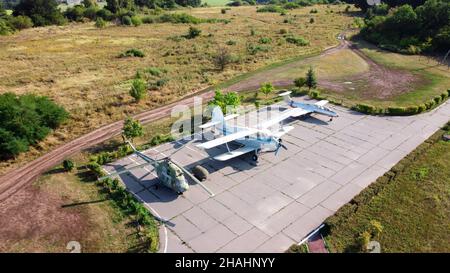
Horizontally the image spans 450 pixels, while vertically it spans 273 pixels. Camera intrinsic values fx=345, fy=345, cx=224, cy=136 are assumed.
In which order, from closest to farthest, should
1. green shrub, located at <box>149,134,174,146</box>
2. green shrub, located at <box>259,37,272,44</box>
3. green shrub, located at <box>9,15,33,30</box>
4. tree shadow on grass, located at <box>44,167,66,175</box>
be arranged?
tree shadow on grass, located at <box>44,167,66,175</box> → green shrub, located at <box>149,134,174,146</box> → green shrub, located at <box>259,37,272,44</box> → green shrub, located at <box>9,15,33,30</box>

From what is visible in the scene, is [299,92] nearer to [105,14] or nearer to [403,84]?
[403,84]

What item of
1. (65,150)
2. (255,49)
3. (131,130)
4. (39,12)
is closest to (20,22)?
(39,12)

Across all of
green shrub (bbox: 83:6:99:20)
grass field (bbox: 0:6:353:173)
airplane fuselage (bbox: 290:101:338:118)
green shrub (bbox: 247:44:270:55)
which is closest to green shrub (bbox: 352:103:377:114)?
airplane fuselage (bbox: 290:101:338:118)

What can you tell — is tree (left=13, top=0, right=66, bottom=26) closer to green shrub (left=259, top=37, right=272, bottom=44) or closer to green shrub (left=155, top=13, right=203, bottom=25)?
green shrub (left=155, top=13, right=203, bottom=25)

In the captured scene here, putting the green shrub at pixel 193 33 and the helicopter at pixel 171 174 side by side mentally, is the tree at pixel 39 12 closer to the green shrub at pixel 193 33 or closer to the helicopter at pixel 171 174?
the green shrub at pixel 193 33

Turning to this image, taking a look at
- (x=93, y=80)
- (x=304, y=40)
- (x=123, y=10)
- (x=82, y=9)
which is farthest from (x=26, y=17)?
(x=304, y=40)

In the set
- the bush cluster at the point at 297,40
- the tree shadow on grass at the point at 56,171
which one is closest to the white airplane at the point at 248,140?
the tree shadow on grass at the point at 56,171
